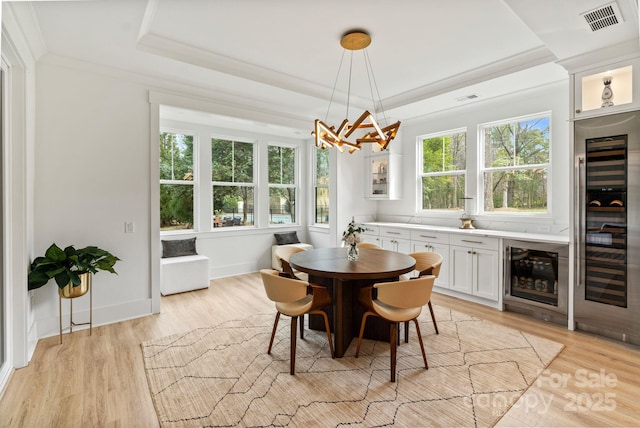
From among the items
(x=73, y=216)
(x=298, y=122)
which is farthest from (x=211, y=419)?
(x=298, y=122)

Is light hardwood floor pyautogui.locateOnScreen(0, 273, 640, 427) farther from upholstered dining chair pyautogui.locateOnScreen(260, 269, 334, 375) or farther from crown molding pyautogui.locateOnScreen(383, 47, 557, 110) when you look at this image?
crown molding pyautogui.locateOnScreen(383, 47, 557, 110)

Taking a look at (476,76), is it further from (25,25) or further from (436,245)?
(25,25)

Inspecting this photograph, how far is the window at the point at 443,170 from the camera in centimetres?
500

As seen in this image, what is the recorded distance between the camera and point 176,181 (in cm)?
521

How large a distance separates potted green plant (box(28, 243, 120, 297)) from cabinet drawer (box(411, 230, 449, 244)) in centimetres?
379

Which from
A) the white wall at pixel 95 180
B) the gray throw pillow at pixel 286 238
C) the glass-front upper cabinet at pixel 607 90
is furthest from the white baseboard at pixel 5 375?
the glass-front upper cabinet at pixel 607 90

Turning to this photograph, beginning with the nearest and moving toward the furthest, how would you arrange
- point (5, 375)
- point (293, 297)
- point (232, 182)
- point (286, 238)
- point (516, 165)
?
point (5, 375)
point (293, 297)
point (516, 165)
point (232, 182)
point (286, 238)

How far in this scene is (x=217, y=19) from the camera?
2760 mm

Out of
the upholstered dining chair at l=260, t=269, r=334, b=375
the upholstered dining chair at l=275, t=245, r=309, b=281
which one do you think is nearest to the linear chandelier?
the upholstered dining chair at l=275, t=245, r=309, b=281

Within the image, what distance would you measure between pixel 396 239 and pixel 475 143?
1.83 metres

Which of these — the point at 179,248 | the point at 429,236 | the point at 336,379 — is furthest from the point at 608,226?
the point at 179,248

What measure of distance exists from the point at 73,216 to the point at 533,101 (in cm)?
552

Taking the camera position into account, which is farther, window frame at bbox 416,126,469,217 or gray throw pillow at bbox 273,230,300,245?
gray throw pillow at bbox 273,230,300,245

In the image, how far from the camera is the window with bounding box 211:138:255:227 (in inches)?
224
